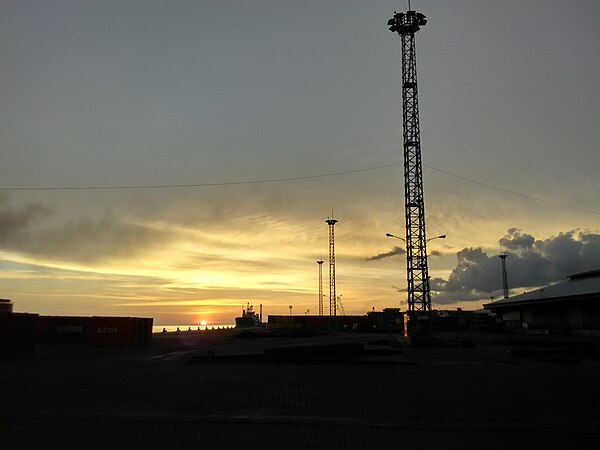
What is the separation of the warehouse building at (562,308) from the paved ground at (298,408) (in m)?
54.7

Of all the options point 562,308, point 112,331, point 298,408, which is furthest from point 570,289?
point 298,408

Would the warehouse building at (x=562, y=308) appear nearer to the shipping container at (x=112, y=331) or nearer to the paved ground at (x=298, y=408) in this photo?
the paved ground at (x=298, y=408)

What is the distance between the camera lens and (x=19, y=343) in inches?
1182

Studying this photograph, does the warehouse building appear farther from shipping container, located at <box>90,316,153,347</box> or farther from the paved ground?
shipping container, located at <box>90,316,153,347</box>

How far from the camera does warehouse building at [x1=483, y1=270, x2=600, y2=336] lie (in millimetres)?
Answer: 68062

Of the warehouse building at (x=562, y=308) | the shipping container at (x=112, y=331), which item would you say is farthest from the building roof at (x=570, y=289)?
the shipping container at (x=112, y=331)

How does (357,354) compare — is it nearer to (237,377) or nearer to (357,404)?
(237,377)

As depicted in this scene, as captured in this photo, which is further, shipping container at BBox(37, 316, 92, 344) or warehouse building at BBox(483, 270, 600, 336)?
warehouse building at BBox(483, 270, 600, 336)

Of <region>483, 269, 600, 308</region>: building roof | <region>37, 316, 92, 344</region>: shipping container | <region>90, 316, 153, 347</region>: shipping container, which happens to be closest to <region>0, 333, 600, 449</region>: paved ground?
<region>90, 316, 153, 347</region>: shipping container

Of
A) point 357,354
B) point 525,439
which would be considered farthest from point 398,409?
point 357,354

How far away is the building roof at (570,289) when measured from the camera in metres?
69.9

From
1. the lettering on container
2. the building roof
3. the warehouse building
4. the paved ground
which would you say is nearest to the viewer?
the paved ground

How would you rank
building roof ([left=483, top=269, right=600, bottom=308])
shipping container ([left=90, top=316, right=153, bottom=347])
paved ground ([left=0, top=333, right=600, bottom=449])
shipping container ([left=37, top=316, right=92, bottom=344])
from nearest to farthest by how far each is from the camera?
paved ground ([left=0, top=333, right=600, bottom=449])
shipping container ([left=90, top=316, right=153, bottom=347])
shipping container ([left=37, top=316, right=92, bottom=344])
building roof ([left=483, top=269, right=600, bottom=308])

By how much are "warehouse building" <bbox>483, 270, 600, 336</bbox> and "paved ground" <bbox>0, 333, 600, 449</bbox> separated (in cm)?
5474
